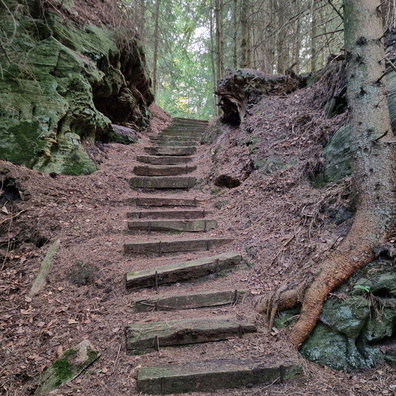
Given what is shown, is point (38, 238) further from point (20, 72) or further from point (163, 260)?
point (20, 72)

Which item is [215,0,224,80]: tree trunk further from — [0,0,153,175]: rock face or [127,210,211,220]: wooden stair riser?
[127,210,211,220]: wooden stair riser

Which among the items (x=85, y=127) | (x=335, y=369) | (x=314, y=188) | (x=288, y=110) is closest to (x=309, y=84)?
(x=288, y=110)

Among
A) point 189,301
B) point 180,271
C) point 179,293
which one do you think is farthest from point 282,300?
point 180,271

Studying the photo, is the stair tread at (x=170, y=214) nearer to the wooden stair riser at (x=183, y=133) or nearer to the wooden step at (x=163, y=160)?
the wooden step at (x=163, y=160)

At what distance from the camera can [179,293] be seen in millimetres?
3395

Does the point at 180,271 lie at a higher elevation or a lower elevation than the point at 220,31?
lower

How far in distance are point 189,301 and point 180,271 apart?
0.46m

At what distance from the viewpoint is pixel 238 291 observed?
133 inches

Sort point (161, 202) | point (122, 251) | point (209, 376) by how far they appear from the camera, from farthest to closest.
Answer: point (161, 202), point (122, 251), point (209, 376)

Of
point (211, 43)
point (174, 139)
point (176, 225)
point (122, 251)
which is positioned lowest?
point (122, 251)

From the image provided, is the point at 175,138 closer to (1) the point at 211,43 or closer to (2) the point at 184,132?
(2) the point at 184,132

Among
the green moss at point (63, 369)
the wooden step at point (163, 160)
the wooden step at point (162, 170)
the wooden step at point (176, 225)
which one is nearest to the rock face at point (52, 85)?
the wooden step at point (162, 170)

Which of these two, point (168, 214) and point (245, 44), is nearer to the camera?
point (168, 214)

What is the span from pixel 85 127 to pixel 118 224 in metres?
2.93
